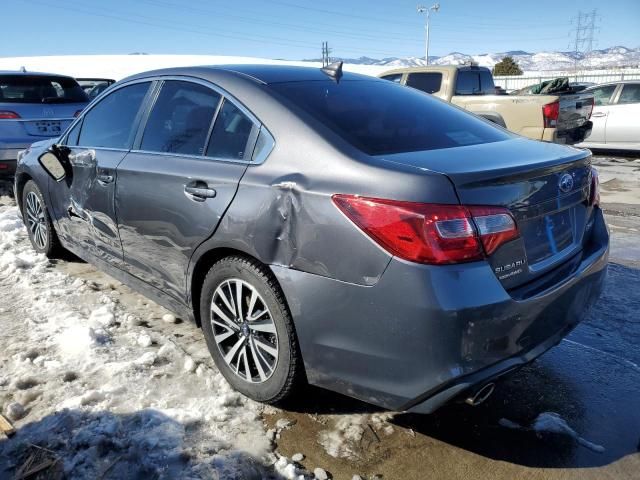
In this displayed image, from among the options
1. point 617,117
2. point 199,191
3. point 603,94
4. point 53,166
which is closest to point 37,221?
point 53,166

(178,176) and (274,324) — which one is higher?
(178,176)

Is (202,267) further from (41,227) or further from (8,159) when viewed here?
(8,159)

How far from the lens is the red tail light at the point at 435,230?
192 cm

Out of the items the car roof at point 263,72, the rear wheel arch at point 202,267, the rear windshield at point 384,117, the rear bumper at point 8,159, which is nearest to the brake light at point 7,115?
the rear bumper at point 8,159

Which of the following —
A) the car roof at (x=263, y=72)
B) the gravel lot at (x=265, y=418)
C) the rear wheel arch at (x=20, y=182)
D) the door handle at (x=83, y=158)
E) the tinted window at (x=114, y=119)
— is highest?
the car roof at (x=263, y=72)

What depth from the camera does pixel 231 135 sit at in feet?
8.87

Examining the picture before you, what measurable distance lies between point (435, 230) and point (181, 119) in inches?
70.7

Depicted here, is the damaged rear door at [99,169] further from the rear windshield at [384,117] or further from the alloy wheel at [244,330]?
the rear windshield at [384,117]

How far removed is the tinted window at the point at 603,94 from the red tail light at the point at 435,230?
38.7ft

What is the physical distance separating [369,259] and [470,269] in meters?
0.37

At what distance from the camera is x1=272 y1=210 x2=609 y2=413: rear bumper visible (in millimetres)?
1920

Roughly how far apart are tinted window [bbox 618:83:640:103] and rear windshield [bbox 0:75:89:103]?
1087cm

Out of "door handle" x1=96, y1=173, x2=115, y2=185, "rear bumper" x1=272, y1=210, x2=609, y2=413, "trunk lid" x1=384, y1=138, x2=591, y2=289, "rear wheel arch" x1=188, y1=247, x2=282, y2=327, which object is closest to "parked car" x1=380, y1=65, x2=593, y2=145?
"door handle" x1=96, y1=173, x2=115, y2=185

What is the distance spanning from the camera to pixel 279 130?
2.46 metres
